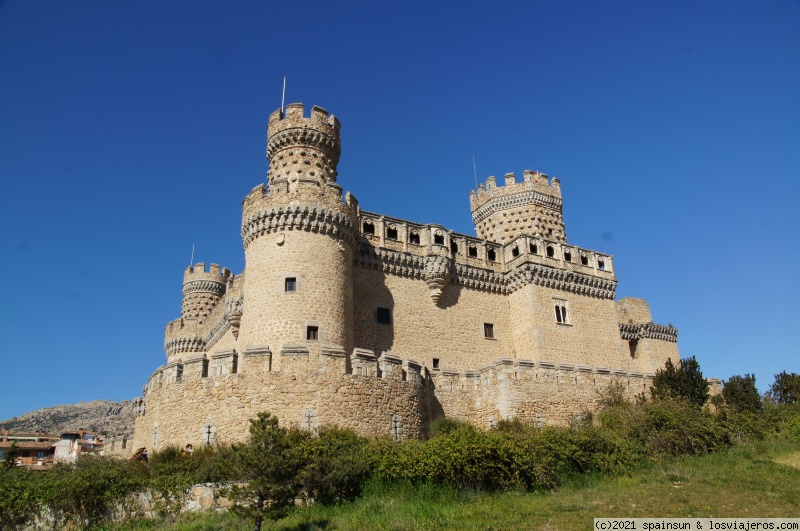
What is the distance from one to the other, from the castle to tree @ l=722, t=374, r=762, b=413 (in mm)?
3410

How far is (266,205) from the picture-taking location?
22.1 meters

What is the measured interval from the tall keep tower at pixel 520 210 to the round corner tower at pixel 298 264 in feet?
38.3

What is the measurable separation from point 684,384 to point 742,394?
3.00 meters

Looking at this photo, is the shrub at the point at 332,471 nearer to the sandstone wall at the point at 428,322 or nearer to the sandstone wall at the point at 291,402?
the sandstone wall at the point at 291,402

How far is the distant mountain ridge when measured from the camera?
63.4m

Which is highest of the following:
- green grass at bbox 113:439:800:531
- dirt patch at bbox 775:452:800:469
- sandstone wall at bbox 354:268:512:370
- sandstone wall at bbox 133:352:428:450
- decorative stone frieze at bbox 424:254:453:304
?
decorative stone frieze at bbox 424:254:453:304

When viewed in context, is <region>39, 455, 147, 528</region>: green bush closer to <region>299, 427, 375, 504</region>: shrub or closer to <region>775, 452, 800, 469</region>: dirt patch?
<region>299, 427, 375, 504</region>: shrub

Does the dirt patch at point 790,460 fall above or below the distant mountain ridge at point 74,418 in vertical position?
below

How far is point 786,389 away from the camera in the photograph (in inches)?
1019

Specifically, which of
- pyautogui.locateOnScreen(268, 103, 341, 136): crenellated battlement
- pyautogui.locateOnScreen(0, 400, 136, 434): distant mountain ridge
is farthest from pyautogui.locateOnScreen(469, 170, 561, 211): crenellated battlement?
pyautogui.locateOnScreen(0, 400, 136, 434): distant mountain ridge

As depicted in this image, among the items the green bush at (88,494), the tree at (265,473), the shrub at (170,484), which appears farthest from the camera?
the shrub at (170,484)

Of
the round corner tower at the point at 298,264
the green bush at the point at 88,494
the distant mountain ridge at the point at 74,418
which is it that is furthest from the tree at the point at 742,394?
the distant mountain ridge at the point at 74,418

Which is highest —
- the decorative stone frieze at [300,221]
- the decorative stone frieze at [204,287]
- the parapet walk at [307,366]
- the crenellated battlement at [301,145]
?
the crenellated battlement at [301,145]

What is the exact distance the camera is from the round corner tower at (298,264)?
20406 mm
